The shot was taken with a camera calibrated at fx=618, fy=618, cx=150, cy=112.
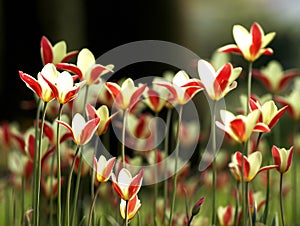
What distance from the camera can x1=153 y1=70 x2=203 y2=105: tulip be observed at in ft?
4.27

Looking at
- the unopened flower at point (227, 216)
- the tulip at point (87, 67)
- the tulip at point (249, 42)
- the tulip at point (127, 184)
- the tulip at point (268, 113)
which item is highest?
the tulip at point (249, 42)

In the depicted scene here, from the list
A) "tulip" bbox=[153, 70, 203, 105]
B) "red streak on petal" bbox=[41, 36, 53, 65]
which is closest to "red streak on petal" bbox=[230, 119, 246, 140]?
"tulip" bbox=[153, 70, 203, 105]

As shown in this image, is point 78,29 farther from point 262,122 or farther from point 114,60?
point 262,122

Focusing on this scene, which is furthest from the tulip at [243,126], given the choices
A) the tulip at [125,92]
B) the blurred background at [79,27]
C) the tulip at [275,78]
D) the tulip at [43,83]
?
the blurred background at [79,27]

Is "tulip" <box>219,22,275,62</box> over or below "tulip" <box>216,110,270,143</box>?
over

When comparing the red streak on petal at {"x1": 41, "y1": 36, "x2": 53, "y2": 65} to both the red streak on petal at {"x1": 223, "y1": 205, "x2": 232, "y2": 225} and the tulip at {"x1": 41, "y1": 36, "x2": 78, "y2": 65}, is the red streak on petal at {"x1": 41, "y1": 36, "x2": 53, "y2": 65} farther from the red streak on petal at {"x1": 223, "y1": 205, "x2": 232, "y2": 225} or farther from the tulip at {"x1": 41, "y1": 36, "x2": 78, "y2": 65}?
the red streak on petal at {"x1": 223, "y1": 205, "x2": 232, "y2": 225}

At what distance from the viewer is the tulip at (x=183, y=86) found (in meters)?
1.30

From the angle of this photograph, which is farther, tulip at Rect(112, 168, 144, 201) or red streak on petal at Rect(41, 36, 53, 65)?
red streak on petal at Rect(41, 36, 53, 65)

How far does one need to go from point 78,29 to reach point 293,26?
6.98 metres

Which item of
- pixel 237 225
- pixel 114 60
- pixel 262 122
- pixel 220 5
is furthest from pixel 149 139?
pixel 220 5

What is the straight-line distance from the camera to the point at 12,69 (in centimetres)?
477

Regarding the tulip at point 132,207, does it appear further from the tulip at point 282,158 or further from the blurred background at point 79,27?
the blurred background at point 79,27

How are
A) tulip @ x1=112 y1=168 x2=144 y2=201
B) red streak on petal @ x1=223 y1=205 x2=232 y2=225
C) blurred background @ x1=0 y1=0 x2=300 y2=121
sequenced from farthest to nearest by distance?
blurred background @ x1=0 y1=0 x2=300 y2=121
red streak on petal @ x1=223 y1=205 x2=232 y2=225
tulip @ x1=112 y1=168 x2=144 y2=201

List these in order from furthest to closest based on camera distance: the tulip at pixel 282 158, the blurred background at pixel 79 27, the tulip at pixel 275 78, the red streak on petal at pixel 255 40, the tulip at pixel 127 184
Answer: the blurred background at pixel 79 27 < the tulip at pixel 275 78 < the red streak on petal at pixel 255 40 < the tulip at pixel 282 158 < the tulip at pixel 127 184
